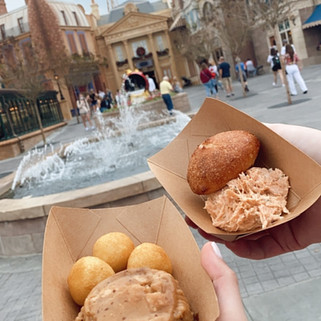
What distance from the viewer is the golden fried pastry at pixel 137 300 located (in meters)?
1.16

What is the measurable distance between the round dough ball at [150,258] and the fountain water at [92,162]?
5.05 m

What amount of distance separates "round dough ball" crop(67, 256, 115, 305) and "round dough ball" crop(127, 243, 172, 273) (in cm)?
11

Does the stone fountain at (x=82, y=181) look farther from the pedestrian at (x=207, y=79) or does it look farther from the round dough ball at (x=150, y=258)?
the pedestrian at (x=207, y=79)

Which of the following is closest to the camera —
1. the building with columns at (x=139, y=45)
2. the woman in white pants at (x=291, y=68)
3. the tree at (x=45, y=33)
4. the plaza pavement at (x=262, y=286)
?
the plaza pavement at (x=262, y=286)

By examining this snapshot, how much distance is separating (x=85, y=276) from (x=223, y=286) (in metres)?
0.52

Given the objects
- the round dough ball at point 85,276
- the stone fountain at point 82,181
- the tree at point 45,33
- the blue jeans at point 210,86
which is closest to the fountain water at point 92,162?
the stone fountain at point 82,181

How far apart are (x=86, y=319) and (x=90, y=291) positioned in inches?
5.4

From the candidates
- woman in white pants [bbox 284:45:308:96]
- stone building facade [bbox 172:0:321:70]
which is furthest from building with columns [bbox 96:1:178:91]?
woman in white pants [bbox 284:45:308:96]

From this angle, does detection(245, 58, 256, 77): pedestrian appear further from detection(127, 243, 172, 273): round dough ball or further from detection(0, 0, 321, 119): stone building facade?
detection(127, 243, 172, 273): round dough ball

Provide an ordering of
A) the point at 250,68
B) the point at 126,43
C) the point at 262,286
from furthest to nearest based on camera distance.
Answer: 1. the point at 126,43
2. the point at 250,68
3. the point at 262,286

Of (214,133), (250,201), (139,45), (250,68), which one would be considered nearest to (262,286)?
(214,133)

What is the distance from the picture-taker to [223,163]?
1.55m

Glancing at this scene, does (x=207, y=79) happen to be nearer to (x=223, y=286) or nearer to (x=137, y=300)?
(x=223, y=286)

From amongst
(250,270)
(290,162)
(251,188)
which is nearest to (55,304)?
(251,188)
